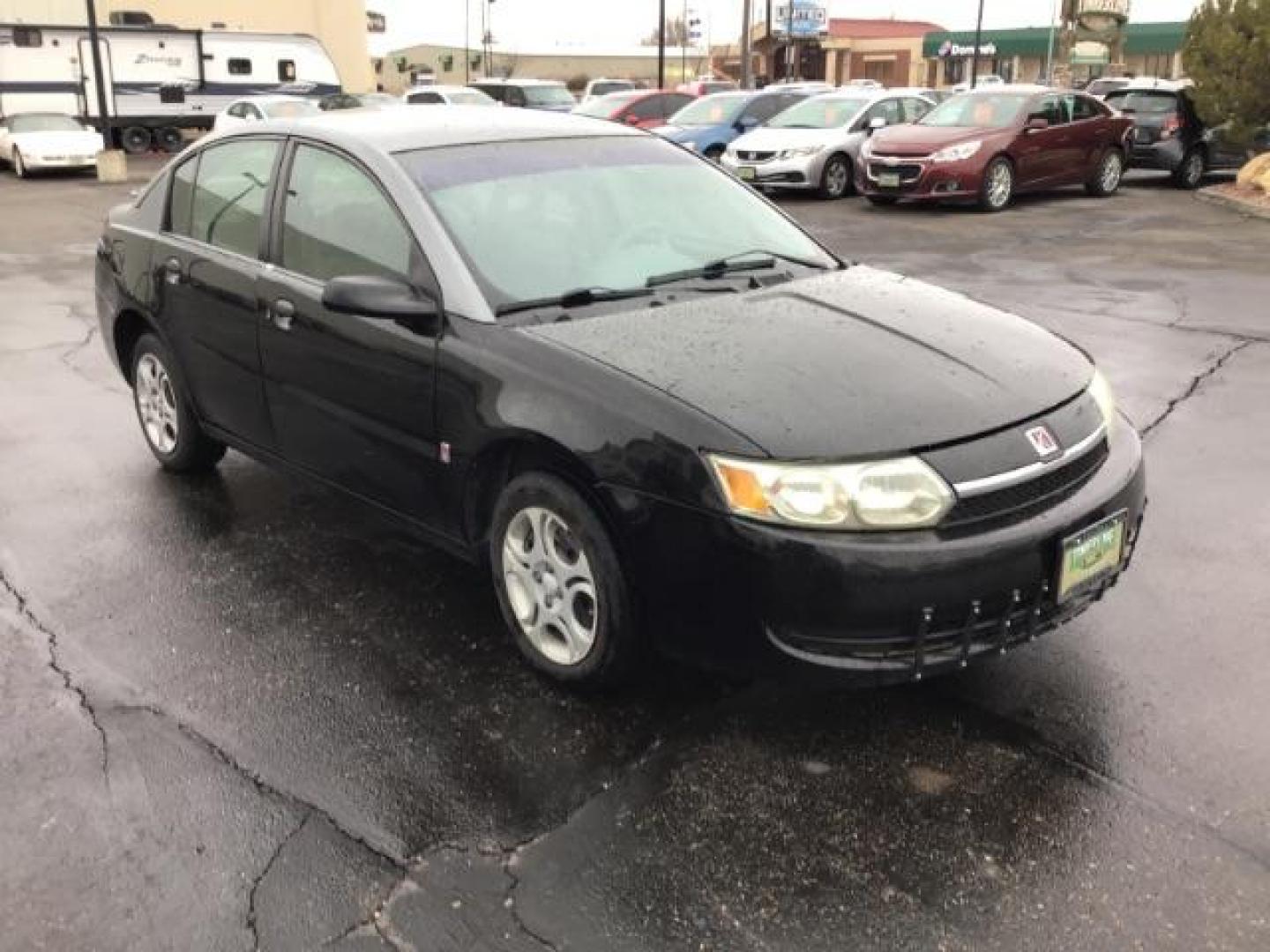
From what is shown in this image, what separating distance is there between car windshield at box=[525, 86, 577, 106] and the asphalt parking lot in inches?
979

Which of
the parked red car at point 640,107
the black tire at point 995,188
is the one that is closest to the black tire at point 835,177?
the black tire at point 995,188

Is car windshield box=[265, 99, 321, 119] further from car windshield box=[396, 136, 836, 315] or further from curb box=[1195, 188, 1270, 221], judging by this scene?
car windshield box=[396, 136, 836, 315]

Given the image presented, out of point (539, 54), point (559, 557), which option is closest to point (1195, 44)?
point (559, 557)

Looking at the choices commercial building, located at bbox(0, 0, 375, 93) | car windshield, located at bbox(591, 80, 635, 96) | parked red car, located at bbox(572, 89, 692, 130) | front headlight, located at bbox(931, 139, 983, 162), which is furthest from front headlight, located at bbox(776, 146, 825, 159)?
commercial building, located at bbox(0, 0, 375, 93)

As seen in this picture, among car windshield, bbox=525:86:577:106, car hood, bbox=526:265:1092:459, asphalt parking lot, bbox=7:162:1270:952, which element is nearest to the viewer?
asphalt parking lot, bbox=7:162:1270:952

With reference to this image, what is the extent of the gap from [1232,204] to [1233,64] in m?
2.38

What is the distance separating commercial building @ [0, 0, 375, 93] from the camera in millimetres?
35375

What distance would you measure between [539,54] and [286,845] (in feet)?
351

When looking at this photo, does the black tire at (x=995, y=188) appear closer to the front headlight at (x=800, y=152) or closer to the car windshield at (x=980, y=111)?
the car windshield at (x=980, y=111)

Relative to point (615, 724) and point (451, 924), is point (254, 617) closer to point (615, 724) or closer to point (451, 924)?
point (615, 724)

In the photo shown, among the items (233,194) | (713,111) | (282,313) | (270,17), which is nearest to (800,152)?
(713,111)

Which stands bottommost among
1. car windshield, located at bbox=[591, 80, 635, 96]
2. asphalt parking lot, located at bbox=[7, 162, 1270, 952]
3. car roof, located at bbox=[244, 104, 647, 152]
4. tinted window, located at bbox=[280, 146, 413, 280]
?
asphalt parking lot, located at bbox=[7, 162, 1270, 952]

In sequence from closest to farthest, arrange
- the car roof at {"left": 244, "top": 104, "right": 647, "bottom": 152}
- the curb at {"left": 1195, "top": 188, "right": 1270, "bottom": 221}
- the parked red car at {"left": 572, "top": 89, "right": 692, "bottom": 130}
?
the car roof at {"left": 244, "top": 104, "right": 647, "bottom": 152} → the curb at {"left": 1195, "top": 188, "right": 1270, "bottom": 221} → the parked red car at {"left": 572, "top": 89, "right": 692, "bottom": 130}

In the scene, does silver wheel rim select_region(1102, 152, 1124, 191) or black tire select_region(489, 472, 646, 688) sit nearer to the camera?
A: black tire select_region(489, 472, 646, 688)
